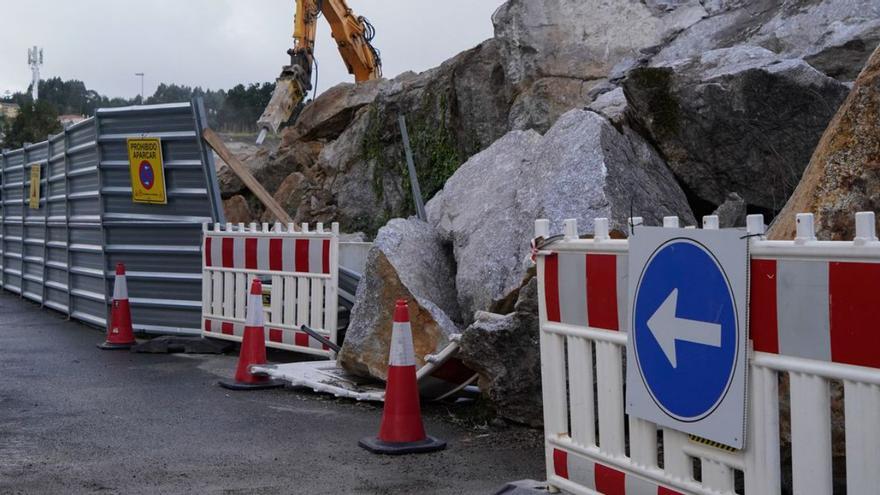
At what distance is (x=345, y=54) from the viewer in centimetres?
2772

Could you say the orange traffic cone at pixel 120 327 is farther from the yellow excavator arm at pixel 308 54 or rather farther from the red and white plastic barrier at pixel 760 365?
the yellow excavator arm at pixel 308 54

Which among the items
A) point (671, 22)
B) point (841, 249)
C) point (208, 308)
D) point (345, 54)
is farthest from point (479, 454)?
point (345, 54)

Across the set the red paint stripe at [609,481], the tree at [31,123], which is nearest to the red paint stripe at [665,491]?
the red paint stripe at [609,481]

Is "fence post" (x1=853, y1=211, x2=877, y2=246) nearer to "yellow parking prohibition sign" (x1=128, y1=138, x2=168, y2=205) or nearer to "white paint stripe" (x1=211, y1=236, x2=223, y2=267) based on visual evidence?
"white paint stripe" (x1=211, y1=236, x2=223, y2=267)

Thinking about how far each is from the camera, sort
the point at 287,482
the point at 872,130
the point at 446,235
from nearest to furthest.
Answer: the point at 872,130 < the point at 287,482 < the point at 446,235

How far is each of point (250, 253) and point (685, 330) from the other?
7238 millimetres

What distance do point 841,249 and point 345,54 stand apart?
991 inches

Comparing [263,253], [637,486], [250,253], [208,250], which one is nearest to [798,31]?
[263,253]

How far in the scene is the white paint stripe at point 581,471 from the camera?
4637mm

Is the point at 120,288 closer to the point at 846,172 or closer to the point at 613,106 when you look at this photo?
the point at 613,106

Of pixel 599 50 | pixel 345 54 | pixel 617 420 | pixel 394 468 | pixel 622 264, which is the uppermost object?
pixel 345 54

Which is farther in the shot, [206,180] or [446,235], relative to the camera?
[206,180]

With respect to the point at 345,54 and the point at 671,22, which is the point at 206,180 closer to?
the point at 671,22

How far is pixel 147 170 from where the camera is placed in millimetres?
12219
